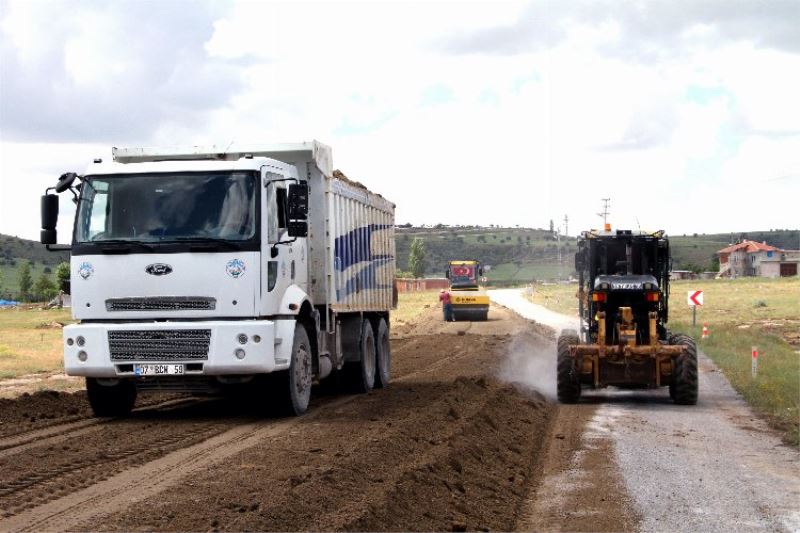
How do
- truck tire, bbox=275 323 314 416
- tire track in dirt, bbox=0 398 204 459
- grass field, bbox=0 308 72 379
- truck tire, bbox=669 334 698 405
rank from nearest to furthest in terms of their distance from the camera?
tire track in dirt, bbox=0 398 204 459 < truck tire, bbox=275 323 314 416 < truck tire, bbox=669 334 698 405 < grass field, bbox=0 308 72 379

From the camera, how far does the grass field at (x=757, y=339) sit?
Answer: 19.2 m

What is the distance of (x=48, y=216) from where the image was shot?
14.2 meters

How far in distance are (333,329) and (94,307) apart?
4.15 meters

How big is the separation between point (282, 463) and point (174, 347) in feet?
13.0

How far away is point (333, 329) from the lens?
17328 millimetres

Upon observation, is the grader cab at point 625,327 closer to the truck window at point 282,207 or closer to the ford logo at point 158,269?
the truck window at point 282,207

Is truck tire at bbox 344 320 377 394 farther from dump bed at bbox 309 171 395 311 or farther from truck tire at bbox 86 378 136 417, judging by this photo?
truck tire at bbox 86 378 136 417

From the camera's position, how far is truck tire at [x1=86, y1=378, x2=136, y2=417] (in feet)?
49.1

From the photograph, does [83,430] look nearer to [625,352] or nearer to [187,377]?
[187,377]

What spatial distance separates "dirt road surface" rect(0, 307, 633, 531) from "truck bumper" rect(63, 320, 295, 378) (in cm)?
74

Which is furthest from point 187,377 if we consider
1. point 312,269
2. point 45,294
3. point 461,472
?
point 45,294

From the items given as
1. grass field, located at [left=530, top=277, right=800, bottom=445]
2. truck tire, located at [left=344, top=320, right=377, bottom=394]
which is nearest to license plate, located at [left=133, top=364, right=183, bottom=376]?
truck tire, located at [left=344, top=320, right=377, bottom=394]

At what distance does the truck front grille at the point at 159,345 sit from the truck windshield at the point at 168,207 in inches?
46.2

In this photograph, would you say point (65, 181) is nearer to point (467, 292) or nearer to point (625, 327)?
point (625, 327)
